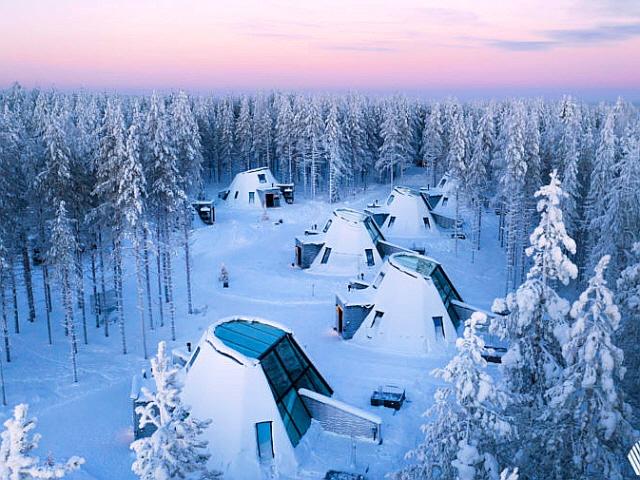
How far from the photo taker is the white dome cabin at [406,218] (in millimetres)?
49844

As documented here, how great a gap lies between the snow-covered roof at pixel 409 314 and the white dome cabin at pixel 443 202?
2483cm

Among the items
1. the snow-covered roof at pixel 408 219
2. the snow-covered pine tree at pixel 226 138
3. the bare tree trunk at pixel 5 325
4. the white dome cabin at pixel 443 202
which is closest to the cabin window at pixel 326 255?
the snow-covered roof at pixel 408 219

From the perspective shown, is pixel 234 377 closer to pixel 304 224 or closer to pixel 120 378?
pixel 120 378

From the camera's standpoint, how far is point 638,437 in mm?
10766

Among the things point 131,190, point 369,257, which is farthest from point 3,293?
point 369,257

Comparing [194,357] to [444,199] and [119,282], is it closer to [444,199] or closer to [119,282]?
[119,282]

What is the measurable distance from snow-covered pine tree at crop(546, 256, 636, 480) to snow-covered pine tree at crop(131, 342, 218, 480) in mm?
7388

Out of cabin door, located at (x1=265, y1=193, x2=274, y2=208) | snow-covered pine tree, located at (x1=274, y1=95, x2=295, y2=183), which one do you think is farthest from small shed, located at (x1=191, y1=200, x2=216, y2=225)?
snow-covered pine tree, located at (x1=274, y1=95, x2=295, y2=183)

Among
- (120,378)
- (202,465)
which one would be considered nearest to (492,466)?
(202,465)

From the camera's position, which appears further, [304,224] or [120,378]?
[304,224]

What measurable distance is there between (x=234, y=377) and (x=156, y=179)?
1409 cm

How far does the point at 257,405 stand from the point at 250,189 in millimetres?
42403

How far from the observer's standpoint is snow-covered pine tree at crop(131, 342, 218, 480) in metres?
10.8

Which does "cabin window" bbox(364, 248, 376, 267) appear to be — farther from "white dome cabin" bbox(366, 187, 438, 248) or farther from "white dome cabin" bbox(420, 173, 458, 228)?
"white dome cabin" bbox(420, 173, 458, 228)
